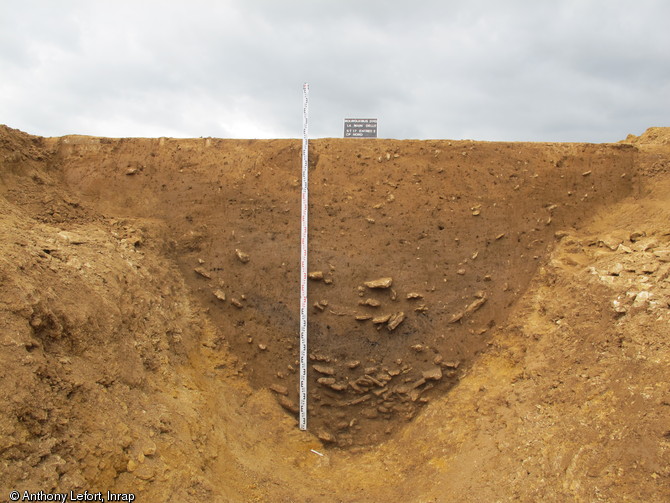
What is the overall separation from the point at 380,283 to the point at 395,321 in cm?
66

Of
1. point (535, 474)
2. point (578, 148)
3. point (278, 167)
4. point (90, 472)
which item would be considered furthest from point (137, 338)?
point (578, 148)

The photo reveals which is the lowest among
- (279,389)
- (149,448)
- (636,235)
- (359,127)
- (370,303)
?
(279,389)

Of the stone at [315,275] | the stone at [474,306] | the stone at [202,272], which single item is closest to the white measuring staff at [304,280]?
the stone at [315,275]

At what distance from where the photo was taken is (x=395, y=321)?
7219mm

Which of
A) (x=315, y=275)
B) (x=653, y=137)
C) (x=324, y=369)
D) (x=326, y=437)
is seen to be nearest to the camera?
(x=326, y=437)

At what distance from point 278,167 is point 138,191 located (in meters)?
2.50

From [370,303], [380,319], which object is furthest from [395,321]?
[370,303]

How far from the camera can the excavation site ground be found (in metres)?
4.33

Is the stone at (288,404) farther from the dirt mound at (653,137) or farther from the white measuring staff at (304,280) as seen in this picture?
the dirt mound at (653,137)

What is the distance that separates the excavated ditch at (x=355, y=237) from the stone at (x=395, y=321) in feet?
0.19

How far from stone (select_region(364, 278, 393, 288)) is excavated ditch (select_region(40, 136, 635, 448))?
0.02 m

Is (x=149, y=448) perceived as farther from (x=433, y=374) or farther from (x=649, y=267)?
(x=649, y=267)

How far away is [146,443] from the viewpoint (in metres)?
4.45

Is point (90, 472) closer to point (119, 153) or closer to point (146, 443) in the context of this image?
point (146, 443)
